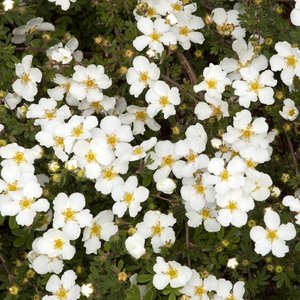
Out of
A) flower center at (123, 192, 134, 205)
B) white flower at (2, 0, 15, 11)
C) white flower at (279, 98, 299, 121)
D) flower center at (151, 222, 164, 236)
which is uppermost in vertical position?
white flower at (2, 0, 15, 11)

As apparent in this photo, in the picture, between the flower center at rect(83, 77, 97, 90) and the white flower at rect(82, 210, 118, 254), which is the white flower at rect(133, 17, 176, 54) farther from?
the white flower at rect(82, 210, 118, 254)

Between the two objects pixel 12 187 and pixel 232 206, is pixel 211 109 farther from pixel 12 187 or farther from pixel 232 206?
pixel 12 187

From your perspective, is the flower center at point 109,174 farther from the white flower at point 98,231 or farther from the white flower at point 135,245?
the white flower at point 135,245

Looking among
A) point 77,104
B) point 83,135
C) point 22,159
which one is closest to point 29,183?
point 22,159

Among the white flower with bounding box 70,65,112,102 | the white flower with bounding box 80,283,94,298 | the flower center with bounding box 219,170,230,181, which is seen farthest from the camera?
the white flower with bounding box 70,65,112,102

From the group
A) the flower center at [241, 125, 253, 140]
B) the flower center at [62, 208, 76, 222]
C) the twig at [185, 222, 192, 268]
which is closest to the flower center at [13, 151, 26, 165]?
the flower center at [62, 208, 76, 222]

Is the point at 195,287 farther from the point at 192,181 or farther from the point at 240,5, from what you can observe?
the point at 240,5
